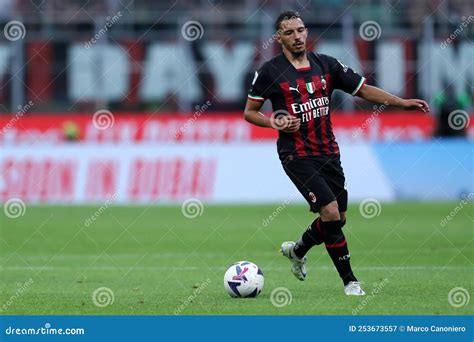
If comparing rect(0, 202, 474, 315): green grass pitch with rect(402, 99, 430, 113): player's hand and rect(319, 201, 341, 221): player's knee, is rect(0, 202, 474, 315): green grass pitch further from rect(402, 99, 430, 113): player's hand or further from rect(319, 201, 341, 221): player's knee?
rect(402, 99, 430, 113): player's hand

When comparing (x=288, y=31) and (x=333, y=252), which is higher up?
(x=288, y=31)

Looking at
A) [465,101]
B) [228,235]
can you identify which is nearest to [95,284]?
[228,235]

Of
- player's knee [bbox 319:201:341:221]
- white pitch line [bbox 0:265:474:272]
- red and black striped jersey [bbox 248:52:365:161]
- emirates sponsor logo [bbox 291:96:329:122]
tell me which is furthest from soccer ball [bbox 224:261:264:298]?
white pitch line [bbox 0:265:474:272]

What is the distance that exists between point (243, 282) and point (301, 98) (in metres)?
1.95

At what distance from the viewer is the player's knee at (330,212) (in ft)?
36.2

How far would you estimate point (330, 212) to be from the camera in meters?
11.1

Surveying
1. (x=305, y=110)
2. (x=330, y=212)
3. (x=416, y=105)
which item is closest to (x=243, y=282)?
(x=330, y=212)

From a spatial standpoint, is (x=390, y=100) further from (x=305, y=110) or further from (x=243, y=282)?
(x=243, y=282)

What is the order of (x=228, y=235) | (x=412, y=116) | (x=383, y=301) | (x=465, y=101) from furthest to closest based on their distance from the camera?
→ (x=412, y=116) < (x=465, y=101) < (x=228, y=235) < (x=383, y=301)

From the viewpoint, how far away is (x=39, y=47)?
33094mm

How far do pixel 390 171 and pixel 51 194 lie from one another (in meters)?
7.62

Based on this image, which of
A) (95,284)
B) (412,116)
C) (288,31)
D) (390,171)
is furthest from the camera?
(412,116)

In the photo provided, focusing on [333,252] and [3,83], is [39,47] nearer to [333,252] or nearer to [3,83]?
[3,83]

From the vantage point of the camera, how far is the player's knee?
1105 cm
